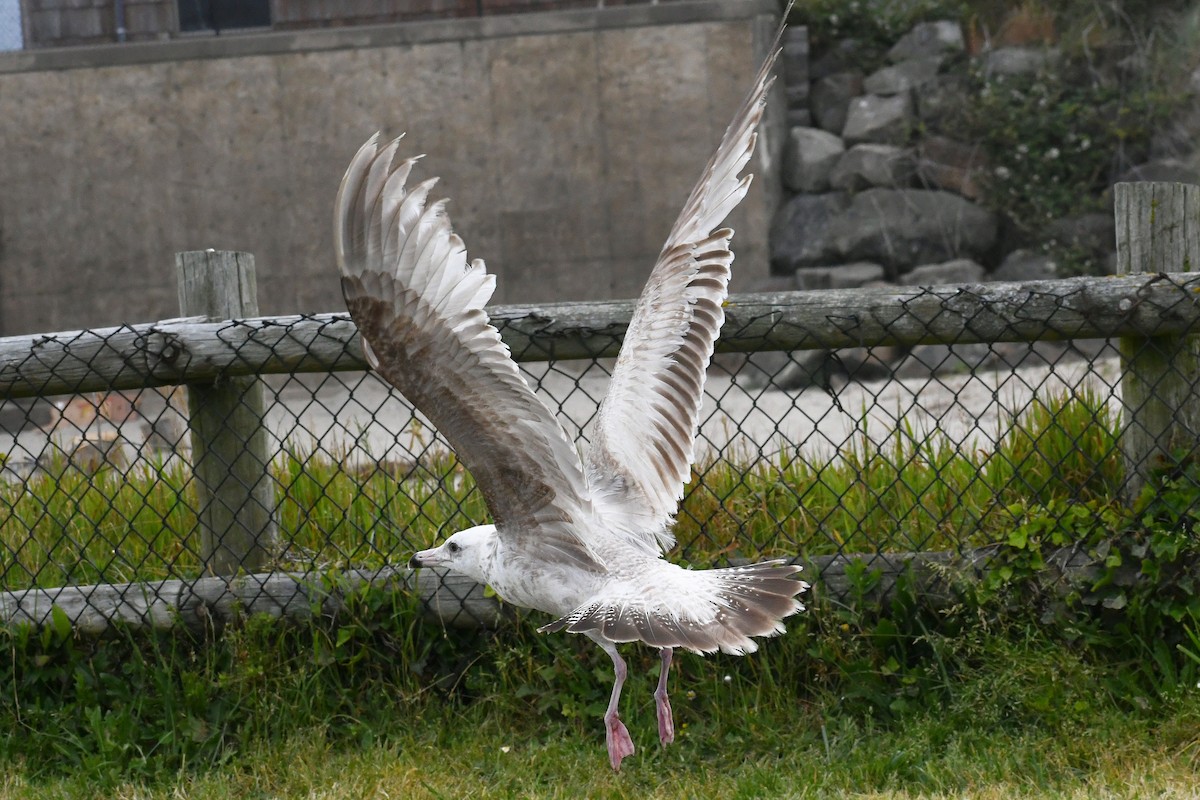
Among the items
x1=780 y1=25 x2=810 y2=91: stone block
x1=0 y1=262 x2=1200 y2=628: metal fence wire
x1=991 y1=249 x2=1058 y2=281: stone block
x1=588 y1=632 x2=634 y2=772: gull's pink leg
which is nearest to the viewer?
x1=588 y1=632 x2=634 y2=772: gull's pink leg

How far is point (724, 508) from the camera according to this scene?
13.0 feet

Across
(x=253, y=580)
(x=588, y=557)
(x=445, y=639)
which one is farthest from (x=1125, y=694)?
(x=253, y=580)

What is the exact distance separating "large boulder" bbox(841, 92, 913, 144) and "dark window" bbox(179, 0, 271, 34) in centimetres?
554

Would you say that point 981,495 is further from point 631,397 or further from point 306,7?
point 306,7

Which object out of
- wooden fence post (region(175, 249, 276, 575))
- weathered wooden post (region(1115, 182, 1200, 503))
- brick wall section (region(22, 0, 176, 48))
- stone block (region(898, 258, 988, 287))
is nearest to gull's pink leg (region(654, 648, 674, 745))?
wooden fence post (region(175, 249, 276, 575))

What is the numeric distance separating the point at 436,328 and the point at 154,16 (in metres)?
10.5

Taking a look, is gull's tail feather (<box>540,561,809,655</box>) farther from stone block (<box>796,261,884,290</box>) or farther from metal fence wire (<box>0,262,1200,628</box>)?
stone block (<box>796,261,884,290</box>)

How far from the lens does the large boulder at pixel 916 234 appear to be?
447 inches

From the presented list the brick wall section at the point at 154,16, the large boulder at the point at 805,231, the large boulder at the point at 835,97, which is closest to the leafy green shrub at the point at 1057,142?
the large boulder at the point at 835,97

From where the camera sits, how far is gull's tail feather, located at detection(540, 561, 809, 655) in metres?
2.77

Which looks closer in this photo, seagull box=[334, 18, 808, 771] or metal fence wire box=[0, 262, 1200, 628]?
seagull box=[334, 18, 808, 771]

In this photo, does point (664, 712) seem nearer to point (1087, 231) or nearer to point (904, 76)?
point (1087, 231)

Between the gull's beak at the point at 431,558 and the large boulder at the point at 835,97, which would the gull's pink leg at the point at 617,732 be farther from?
the large boulder at the point at 835,97

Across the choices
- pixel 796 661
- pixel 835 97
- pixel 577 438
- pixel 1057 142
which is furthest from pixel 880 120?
pixel 796 661
